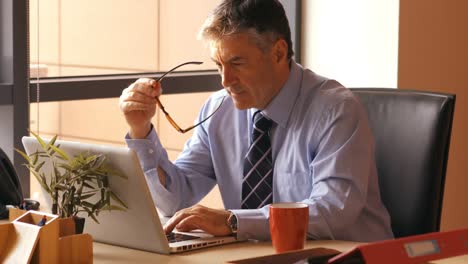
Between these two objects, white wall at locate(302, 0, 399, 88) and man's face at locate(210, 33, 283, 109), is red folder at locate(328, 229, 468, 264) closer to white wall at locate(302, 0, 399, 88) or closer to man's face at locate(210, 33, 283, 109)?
man's face at locate(210, 33, 283, 109)

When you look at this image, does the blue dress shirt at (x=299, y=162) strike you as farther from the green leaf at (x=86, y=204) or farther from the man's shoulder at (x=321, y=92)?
the green leaf at (x=86, y=204)

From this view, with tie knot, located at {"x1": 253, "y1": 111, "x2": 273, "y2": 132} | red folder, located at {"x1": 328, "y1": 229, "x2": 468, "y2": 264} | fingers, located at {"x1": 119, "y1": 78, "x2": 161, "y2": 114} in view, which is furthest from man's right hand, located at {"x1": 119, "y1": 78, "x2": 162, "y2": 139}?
red folder, located at {"x1": 328, "y1": 229, "x2": 468, "y2": 264}

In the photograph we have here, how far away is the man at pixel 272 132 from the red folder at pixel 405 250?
27.9 inches

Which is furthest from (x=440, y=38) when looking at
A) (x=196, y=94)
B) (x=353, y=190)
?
(x=353, y=190)

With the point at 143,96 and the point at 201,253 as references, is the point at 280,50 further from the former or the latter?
the point at 201,253

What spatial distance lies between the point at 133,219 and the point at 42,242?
0.26 meters

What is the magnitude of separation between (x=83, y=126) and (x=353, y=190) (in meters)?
1.66

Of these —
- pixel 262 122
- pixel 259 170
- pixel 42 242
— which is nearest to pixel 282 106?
pixel 262 122

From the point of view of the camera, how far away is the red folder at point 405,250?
1.42m

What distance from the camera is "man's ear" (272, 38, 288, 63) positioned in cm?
245

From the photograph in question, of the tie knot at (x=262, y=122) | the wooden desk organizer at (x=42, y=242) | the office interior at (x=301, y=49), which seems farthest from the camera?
the office interior at (x=301, y=49)

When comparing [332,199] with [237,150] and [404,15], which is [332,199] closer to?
[237,150]

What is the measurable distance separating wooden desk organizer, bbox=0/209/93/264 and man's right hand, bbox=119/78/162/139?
1.87 ft

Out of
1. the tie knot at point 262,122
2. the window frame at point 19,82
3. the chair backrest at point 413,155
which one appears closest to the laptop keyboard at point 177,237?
the tie knot at point 262,122
